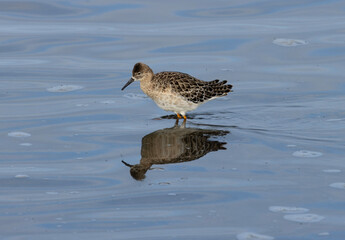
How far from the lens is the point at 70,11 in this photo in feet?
64.7

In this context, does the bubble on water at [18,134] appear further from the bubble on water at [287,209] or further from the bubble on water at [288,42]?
the bubble on water at [288,42]

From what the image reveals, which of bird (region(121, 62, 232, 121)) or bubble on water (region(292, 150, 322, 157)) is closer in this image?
bubble on water (region(292, 150, 322, 157))

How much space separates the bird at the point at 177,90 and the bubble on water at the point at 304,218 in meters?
4.55

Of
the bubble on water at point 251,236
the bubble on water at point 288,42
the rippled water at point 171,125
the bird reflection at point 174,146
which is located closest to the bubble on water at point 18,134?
the rippled water at point 171,125

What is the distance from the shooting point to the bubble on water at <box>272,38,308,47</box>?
16.6 meters

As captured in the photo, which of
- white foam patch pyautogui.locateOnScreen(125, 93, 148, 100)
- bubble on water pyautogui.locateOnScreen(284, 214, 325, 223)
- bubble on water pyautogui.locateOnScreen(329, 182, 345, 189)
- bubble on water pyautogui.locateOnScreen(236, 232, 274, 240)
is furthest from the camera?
white foam patch pyautogui.locateOnScreen(125, 93, 148, 100)

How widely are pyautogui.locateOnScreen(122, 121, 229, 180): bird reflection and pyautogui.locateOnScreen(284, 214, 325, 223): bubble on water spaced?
6.74 feet

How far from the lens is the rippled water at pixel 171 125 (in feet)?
25.8

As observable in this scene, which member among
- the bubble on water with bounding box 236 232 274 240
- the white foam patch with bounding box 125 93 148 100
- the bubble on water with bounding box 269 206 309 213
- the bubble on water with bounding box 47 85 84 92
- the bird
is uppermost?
the bird

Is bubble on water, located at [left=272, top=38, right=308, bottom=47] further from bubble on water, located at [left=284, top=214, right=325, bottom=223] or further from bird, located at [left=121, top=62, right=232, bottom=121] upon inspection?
bubble on water, located at [left=284, top=214, right=325, bottom=223]

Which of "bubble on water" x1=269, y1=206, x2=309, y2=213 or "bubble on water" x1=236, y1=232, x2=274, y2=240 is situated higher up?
"bubble on water" x1=269, y1=206, x2=309, y2=213

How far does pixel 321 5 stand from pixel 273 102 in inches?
325

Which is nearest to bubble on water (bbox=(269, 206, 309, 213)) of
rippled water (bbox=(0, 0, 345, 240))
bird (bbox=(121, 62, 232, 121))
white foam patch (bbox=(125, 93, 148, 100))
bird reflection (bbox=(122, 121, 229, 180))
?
rippled water (bbox=(0, 0, 345, 240))

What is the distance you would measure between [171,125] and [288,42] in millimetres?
6013
